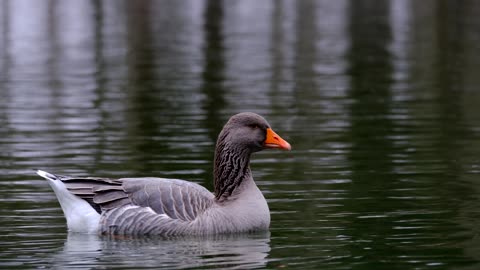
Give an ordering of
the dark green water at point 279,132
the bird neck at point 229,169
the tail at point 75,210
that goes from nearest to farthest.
→ the dark green water at point 279,132, the tail at point 75,210, the bird neck at point 229,169

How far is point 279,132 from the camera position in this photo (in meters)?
21.5

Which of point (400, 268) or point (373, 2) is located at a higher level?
point (373, 2)

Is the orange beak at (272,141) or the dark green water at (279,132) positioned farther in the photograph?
the orange beak at (272,141)

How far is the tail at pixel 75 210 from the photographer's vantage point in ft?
42.1

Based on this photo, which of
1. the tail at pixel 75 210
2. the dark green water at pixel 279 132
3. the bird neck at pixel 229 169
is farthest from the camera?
the bird neck at pixel 229 169

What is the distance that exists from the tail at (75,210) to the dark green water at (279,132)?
14 cm

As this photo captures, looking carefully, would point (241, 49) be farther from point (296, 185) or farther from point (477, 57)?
point (296, 185)

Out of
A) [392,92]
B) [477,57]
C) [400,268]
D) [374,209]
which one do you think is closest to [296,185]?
[374,209]

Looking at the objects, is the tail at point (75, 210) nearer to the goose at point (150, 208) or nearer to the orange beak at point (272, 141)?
the goose at point (150, 208)

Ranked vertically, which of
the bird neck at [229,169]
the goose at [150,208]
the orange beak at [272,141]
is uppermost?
the orange beak at [272,141]

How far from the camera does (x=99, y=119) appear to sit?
23.5 m

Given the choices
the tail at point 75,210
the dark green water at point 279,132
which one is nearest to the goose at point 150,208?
the tail at point 75,210

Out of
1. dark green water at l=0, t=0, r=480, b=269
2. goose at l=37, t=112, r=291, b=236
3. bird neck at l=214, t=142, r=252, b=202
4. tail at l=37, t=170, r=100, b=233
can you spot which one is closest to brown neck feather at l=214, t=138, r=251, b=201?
bird neck at l=214, t=142, r=252, b=202

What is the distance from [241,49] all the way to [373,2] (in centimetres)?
4209
